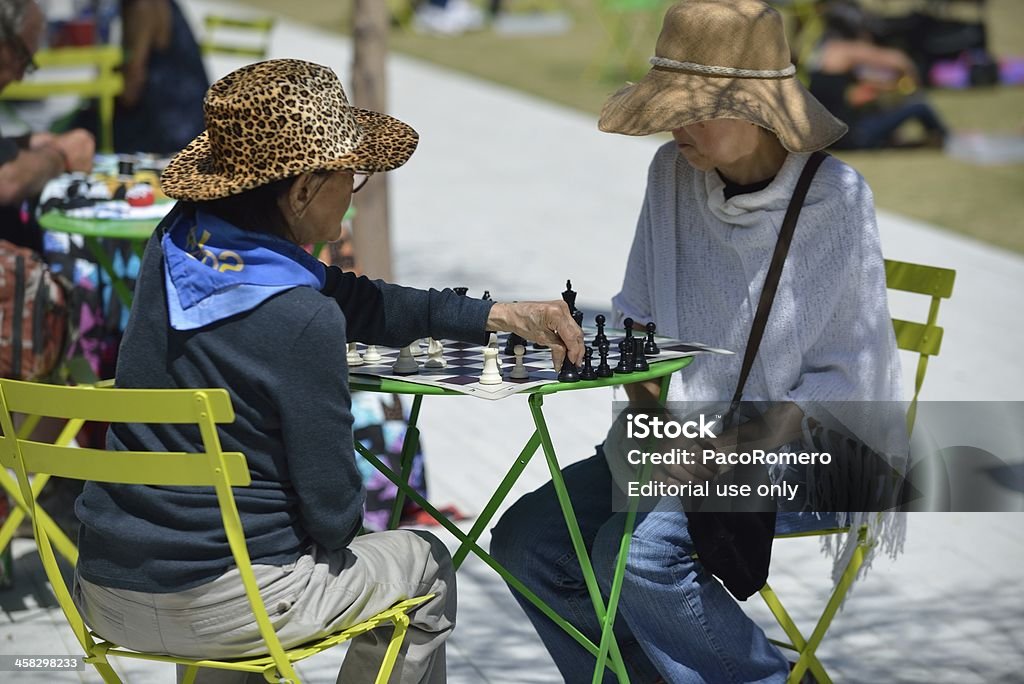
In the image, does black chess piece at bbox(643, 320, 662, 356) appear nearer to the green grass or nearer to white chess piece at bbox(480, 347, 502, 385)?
white chess piece at bbox(480, 347, 502, 385)

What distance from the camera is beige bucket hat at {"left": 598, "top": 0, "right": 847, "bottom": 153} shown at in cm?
320

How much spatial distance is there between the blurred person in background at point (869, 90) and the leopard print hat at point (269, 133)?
8.65 meters

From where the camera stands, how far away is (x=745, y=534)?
3170 mm

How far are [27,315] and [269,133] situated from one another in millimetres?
1810

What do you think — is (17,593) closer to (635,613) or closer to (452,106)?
(635,613)

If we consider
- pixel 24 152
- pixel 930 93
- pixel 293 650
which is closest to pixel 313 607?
pixel 293 650

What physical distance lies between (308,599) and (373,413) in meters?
1.88

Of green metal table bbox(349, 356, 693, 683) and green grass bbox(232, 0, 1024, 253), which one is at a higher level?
green grass bbox(232, 0, 1024, 253)

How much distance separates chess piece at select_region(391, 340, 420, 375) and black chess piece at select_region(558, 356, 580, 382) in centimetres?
33

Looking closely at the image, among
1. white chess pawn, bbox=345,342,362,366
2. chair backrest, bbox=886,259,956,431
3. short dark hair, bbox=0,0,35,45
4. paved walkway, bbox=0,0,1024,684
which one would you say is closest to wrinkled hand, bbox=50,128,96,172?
short dark hair, bbox=0,0,35,45

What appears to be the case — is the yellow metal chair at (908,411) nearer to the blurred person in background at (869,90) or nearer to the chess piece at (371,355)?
the chess piece at (371,355)

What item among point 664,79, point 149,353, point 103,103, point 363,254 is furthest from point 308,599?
point 103,103

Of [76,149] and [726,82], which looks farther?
[76,149]

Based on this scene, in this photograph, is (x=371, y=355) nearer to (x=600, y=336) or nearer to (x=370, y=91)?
(x=600, y=336)
